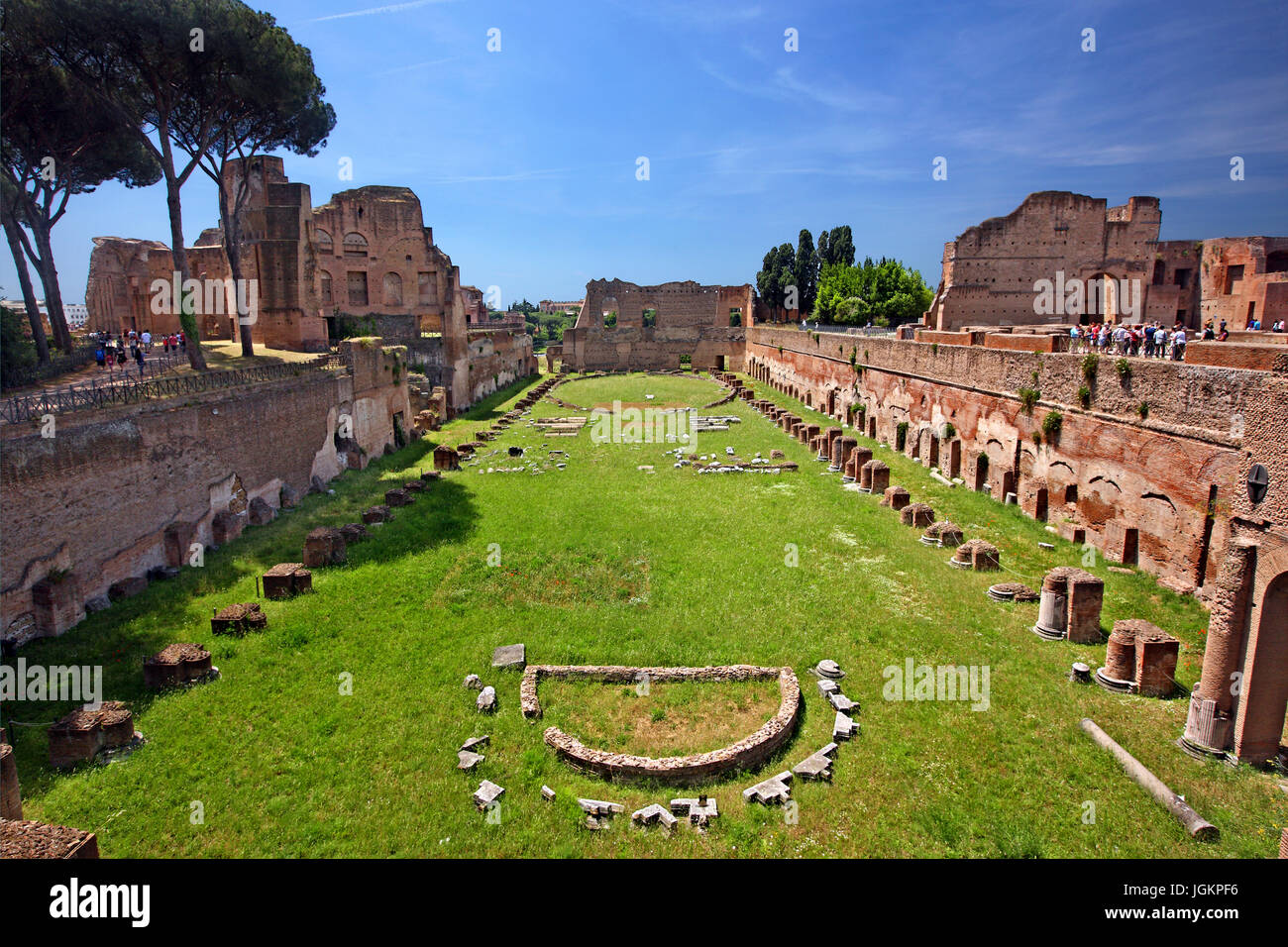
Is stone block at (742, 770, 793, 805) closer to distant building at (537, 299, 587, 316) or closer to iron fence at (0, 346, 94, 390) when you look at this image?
iron fence at (0, 346, 94, 390)

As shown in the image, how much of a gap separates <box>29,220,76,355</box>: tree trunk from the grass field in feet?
38.3

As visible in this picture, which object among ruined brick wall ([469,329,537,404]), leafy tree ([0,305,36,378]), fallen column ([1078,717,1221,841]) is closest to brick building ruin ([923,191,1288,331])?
ruined brick wall ([469,329,537,404])

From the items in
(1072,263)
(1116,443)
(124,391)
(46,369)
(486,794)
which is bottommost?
(486,794)

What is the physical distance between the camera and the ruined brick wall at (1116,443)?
31.0ft

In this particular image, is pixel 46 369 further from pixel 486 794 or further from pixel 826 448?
pixel 826 448

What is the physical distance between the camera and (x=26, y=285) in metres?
18.8

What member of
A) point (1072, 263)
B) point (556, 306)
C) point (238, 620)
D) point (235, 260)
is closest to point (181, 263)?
point (235, 260)

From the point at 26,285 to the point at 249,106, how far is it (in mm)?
7913

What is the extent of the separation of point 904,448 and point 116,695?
19488mm

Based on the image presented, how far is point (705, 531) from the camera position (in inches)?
554

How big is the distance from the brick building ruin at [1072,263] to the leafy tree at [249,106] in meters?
26.1

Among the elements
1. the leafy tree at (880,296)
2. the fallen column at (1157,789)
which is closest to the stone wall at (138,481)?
the fallen column at (1157,789)

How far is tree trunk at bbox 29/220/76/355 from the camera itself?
19.0m

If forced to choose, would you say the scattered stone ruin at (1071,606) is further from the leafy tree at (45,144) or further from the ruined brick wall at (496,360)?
the ruined brick wall at (496,360)
